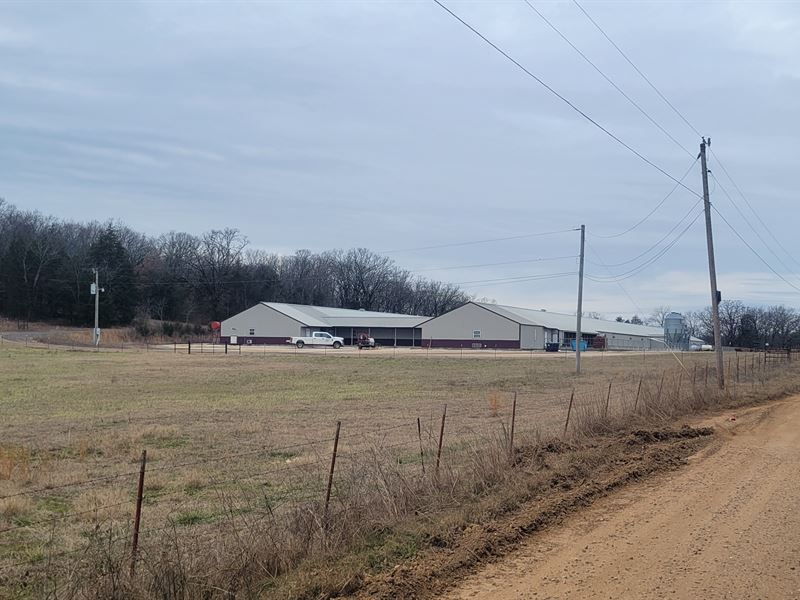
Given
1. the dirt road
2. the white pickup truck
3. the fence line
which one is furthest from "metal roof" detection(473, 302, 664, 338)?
the dirt road

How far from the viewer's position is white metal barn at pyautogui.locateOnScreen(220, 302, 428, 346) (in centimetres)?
10844

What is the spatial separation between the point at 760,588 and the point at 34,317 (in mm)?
123504

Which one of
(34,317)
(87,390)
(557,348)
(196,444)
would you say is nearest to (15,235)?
(34,317)

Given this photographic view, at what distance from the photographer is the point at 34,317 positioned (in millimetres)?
114312

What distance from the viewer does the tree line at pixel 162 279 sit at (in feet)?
374

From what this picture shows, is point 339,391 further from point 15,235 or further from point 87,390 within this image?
point 15,235

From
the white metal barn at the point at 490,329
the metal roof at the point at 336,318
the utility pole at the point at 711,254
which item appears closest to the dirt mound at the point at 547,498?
the utility pole at the point at 711,254

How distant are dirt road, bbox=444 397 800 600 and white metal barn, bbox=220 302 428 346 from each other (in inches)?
3867

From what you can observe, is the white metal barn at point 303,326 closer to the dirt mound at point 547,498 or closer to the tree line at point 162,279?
the tree line at point 162,279

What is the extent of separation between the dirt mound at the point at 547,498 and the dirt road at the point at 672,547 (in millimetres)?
228

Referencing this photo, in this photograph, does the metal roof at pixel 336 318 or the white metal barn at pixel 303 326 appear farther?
the metal roof at pixel 336 318

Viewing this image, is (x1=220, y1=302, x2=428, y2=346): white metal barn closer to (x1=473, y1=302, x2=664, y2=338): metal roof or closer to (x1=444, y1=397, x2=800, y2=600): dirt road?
(x1=473, y1=302, x2=664, y2=338): metal roof

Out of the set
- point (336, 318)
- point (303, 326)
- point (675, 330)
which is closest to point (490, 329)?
point (303, 326)

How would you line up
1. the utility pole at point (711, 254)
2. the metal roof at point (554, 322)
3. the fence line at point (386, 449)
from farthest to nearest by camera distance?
the metal roof at point (554, 322), the utility pole at point (711, 254), the fence line at point (386, 449)
